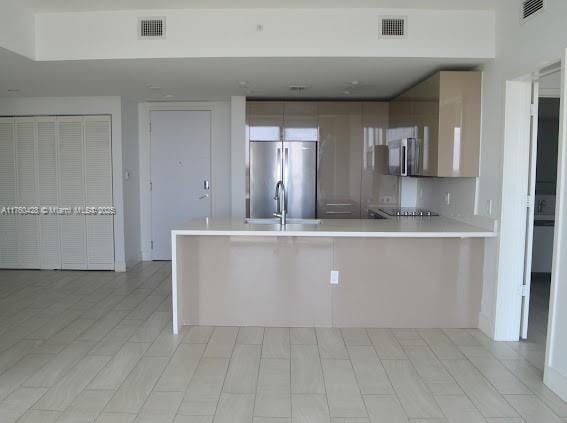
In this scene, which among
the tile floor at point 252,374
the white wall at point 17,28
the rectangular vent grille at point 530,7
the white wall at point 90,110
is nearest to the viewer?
the tile floor at point 252,374

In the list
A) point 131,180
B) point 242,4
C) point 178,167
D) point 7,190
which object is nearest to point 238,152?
point 178,167

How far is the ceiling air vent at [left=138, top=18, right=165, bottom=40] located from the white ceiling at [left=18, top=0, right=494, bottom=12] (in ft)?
0.35

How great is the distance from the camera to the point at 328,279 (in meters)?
4.02

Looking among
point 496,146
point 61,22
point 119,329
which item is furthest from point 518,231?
point 61,22

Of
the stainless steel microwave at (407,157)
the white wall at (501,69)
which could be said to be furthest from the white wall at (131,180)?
the white wall at (501,69)

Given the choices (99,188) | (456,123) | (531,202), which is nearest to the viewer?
(531,202)

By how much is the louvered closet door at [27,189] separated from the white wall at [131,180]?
3.85 feet

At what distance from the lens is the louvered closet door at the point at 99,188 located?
599 centimetres

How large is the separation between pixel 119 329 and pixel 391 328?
232 cm

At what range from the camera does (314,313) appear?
13.3 ft

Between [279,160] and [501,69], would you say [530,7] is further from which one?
[279,160]

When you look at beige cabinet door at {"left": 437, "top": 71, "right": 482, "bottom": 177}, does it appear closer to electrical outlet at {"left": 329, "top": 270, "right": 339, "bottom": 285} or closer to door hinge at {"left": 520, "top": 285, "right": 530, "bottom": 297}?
door hinge at {"left": 520, "top": 285, "right": 530, "bottom": 297}

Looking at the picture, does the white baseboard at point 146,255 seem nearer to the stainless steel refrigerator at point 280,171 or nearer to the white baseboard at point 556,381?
the stainless steel refrigerator at point 280,171

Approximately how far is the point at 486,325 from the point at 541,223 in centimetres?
262
